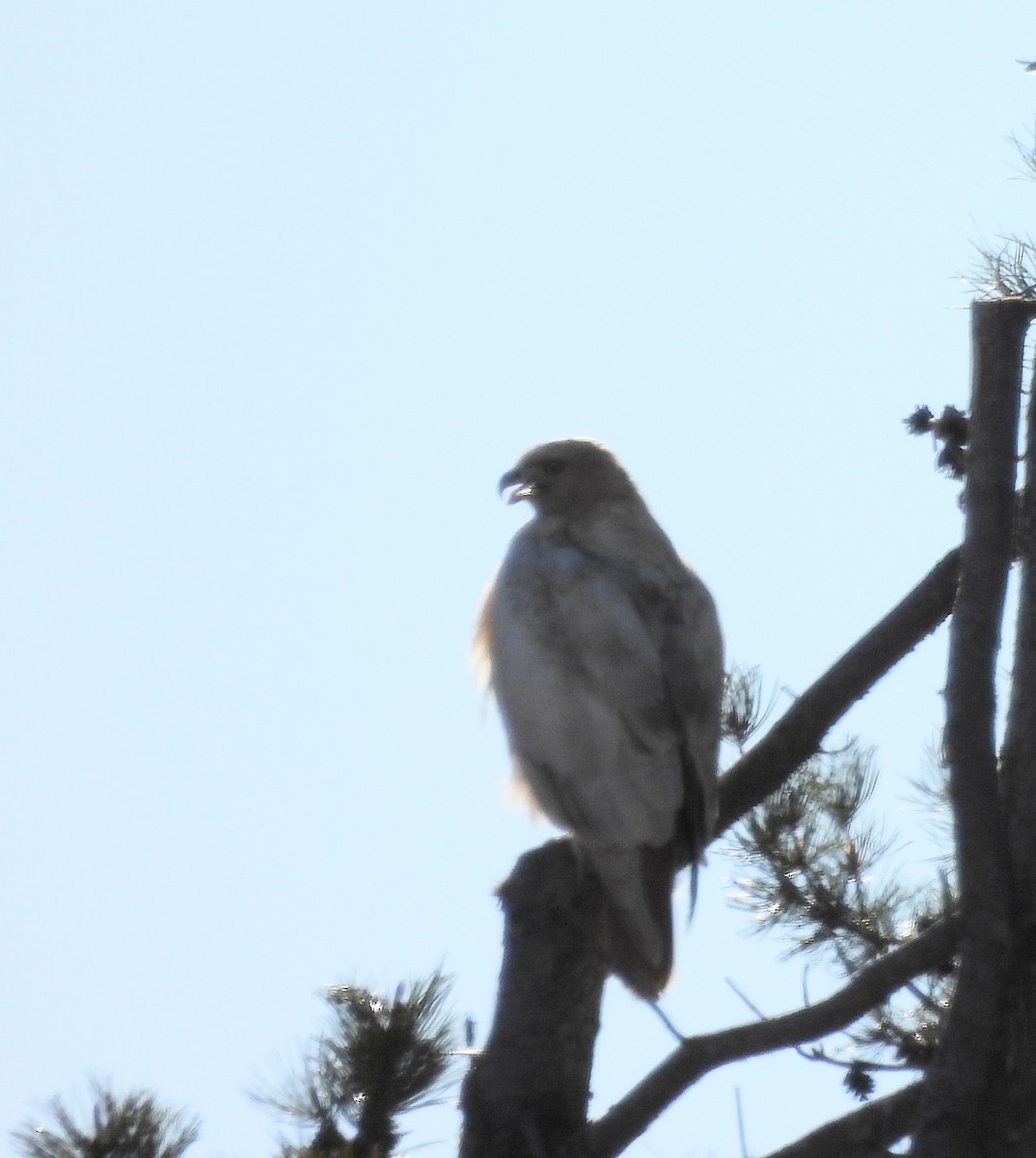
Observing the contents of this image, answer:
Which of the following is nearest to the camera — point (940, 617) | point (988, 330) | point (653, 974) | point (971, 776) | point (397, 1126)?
point (971, 776)

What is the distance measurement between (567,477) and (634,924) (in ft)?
5.90

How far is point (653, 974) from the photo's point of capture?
3873 mm

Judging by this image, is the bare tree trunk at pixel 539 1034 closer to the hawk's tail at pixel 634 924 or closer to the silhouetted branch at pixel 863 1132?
the silhouetted branch at pixel 863 1132

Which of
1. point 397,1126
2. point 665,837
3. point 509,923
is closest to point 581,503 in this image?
point 665,837

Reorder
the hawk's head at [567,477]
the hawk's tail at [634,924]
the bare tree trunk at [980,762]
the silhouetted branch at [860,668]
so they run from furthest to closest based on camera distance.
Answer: the hawk's head at [567,477] → the hawk's tail at [634,924] → the silhouetted branch at [860,668] → the bare tree trunk at [980,762]

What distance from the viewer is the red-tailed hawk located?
3908 mm

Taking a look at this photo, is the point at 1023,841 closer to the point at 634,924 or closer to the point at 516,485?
the point at 634,924

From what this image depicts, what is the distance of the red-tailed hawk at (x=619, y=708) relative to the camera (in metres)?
3.91

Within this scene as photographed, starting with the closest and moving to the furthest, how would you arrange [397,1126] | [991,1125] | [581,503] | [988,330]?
[991,1125] < [988,330] < [397,1126] < [581,503]

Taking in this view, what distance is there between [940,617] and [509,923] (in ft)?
3.84

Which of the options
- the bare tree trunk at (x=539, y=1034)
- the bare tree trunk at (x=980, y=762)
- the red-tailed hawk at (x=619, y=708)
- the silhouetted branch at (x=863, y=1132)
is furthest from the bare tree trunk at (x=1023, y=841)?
the red-tailed hawk at (x=619, y=708)

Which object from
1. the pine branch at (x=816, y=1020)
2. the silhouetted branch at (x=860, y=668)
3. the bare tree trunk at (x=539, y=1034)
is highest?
the silhouetted branch at (x=860, y=668)

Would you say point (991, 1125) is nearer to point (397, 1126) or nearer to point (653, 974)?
point (397, 1126)

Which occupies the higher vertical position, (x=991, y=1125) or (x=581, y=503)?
(x=581, y=503)
